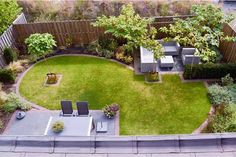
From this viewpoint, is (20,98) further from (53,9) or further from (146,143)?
(146,143)

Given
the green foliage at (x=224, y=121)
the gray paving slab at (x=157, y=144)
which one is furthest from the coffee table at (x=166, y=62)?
the gray paving slab at (x=157, y=144)

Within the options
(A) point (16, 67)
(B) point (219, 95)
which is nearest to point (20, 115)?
(A) point (16, 67)

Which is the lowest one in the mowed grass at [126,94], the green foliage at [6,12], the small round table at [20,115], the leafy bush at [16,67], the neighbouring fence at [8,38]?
the mowed grass at [126,94]

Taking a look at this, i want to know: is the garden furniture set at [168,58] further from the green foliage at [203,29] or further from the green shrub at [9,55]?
the green shrub at [9,55]

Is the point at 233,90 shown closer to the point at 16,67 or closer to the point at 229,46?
the point at 229,46

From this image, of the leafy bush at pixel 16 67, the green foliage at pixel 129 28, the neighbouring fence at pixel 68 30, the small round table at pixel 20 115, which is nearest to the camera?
the small round table at pixel 20 115

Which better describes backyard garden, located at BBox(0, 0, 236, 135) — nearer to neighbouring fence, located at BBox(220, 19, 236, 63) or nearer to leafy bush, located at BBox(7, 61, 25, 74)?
leafy bush, located at BBox(7, 61, 25, 74)

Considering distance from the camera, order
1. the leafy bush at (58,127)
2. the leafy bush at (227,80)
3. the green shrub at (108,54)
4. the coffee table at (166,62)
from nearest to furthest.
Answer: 1. the leafy bush at (58,127)
2. the leafy bush at (227,80)
3. the coffee table at (166,62)
4. the green shrub at (108,54)

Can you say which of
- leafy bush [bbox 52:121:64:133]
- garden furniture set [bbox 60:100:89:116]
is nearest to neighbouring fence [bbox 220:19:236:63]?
garden furniture set [bbox 60:100:89:116]
